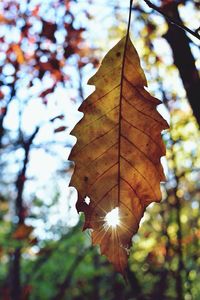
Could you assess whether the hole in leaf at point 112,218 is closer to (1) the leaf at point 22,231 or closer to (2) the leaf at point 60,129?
(2) the leaf at point 60,129

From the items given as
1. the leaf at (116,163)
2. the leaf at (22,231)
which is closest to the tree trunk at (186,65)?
the leaf at (116,163)

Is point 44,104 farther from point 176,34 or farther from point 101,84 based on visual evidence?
point 101,84

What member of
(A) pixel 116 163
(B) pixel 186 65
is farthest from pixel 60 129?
(A) pixel 116 163

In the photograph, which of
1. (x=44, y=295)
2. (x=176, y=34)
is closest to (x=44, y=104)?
(x=176, y=34)

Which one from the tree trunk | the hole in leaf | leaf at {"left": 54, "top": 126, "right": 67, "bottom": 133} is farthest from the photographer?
A: leaf at {"left": 54, "top": 126, "right": 67, "bottom": 133}

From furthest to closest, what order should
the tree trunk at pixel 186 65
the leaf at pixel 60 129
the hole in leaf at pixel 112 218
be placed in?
the leaf at pixel 60 129 < the tree trunk at pixel 186 65 < the hole in leaf at pixel 112 218

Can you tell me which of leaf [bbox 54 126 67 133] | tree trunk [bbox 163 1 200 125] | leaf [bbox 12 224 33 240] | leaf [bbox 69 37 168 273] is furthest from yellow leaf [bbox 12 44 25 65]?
leaf [bbox 69 37 168 273]

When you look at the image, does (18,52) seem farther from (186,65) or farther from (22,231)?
(186,65)

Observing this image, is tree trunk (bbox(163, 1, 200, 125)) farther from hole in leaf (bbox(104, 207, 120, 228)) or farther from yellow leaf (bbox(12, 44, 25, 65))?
yellow leaf (bbox(12, 44, 25, 65))
